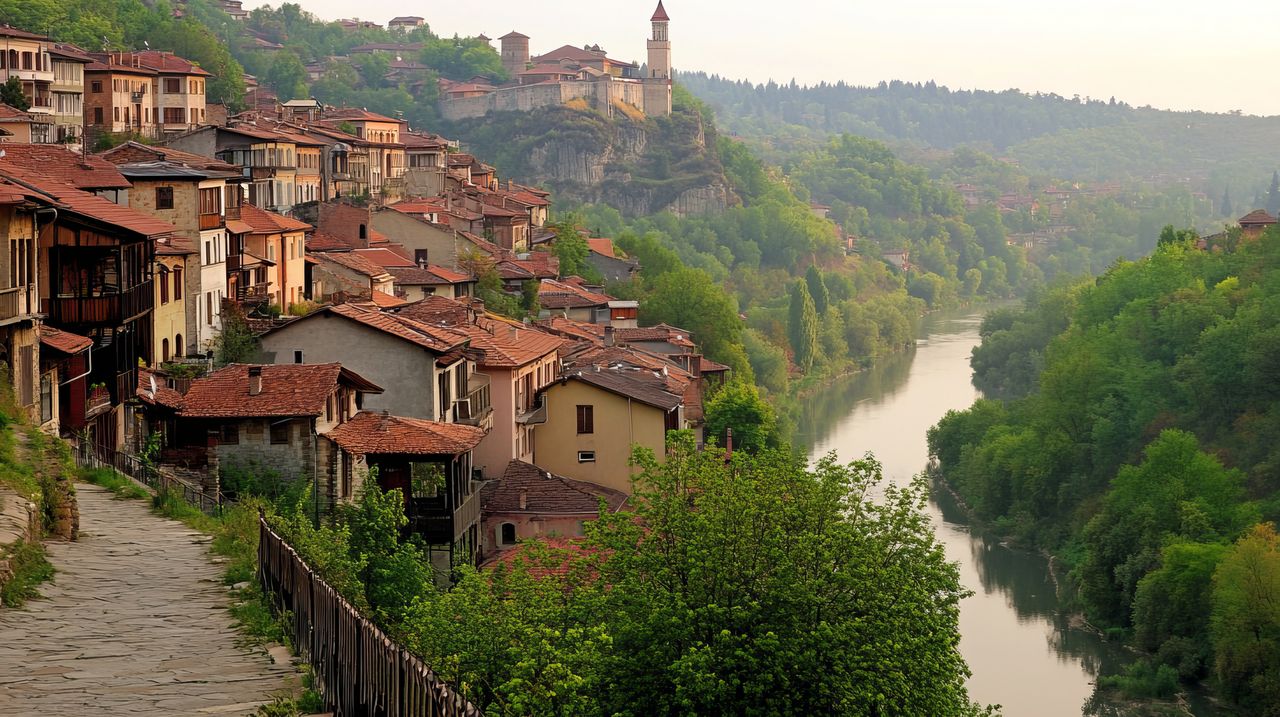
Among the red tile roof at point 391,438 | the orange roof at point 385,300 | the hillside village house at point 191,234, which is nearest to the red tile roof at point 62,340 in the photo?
the red tile roof at point 391,438

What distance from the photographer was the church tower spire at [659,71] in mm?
145000

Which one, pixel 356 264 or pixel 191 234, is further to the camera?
pixel 356 264

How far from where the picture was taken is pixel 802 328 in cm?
9825

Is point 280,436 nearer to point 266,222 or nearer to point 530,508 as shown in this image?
point 530,508

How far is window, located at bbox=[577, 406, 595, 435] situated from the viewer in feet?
116

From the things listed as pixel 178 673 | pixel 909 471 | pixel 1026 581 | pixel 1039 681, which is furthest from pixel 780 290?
pixel 178 673

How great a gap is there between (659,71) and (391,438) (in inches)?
5015

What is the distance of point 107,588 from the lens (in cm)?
1302

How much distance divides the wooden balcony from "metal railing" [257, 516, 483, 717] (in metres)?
9.69

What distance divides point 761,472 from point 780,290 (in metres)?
111

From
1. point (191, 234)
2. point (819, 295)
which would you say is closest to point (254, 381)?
point (191, 234)

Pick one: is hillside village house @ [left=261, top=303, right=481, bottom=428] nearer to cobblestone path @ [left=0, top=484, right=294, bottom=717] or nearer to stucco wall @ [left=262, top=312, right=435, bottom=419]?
stucco wall @ [left=262, top=312, right=435, bottom=419]

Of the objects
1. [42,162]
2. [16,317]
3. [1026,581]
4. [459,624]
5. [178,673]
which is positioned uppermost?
[42,162]

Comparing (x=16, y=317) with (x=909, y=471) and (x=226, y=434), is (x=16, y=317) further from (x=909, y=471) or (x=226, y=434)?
(x=909, y=471)
